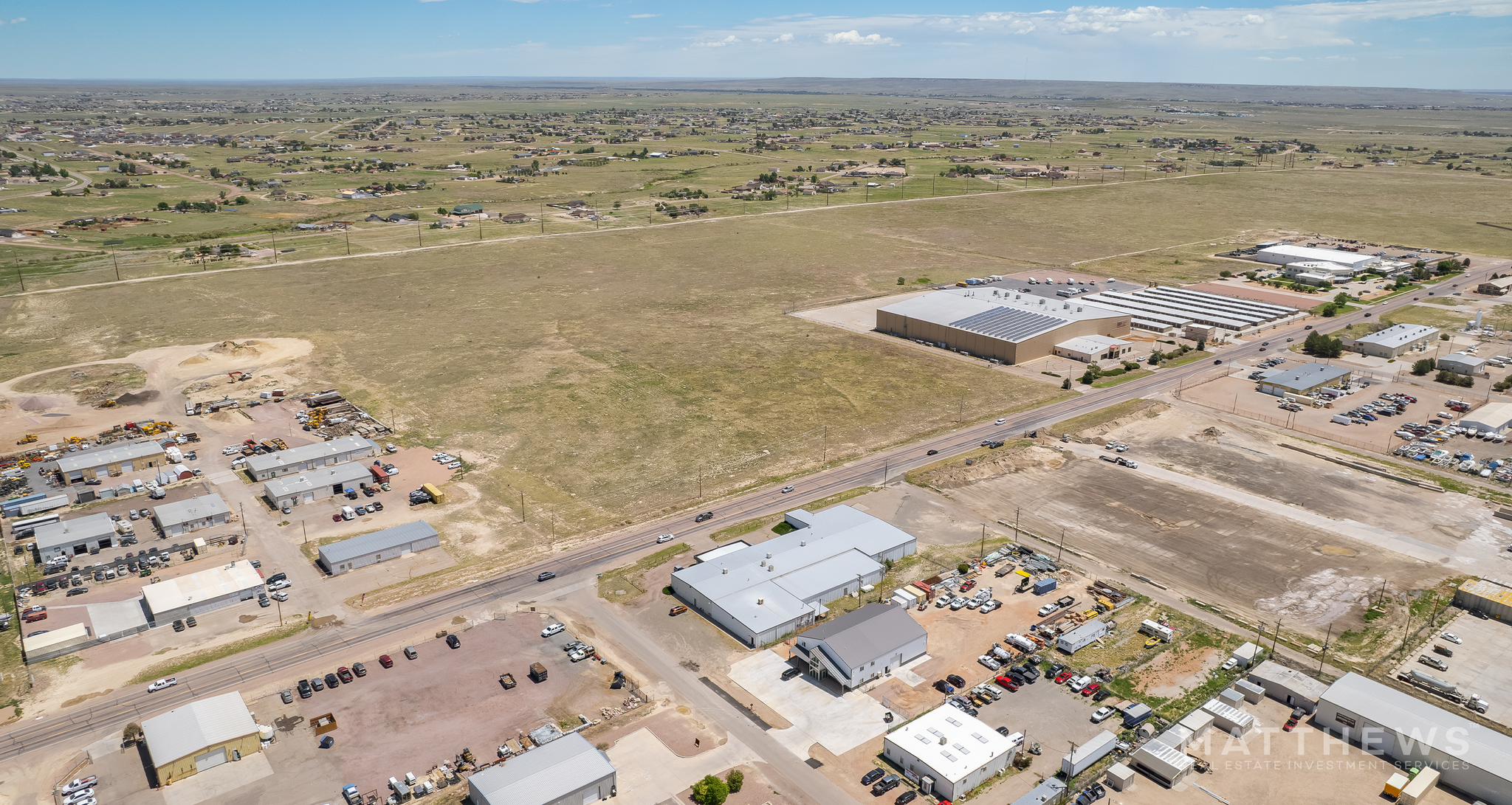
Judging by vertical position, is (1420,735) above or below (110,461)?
above

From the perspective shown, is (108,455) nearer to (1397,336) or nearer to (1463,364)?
(1463,364)

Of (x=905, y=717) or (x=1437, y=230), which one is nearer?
(x=905, y=717)

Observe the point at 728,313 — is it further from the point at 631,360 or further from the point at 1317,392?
the point at 1317,392

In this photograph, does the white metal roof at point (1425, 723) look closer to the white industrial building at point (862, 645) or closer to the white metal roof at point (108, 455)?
the white industrial building at point (862, 645)

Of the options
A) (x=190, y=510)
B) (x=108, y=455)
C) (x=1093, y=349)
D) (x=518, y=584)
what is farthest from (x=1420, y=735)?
(x=108, y=455)

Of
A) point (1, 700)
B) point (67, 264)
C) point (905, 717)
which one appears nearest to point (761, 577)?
point (905, 717)

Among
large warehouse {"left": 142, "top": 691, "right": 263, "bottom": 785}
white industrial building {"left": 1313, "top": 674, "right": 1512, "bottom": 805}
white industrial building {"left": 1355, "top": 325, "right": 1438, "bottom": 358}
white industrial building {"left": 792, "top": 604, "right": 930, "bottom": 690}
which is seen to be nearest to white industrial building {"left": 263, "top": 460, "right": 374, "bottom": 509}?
large warehouse {"left": 142, "top": 691, "right": 263, "bottom": 785}
